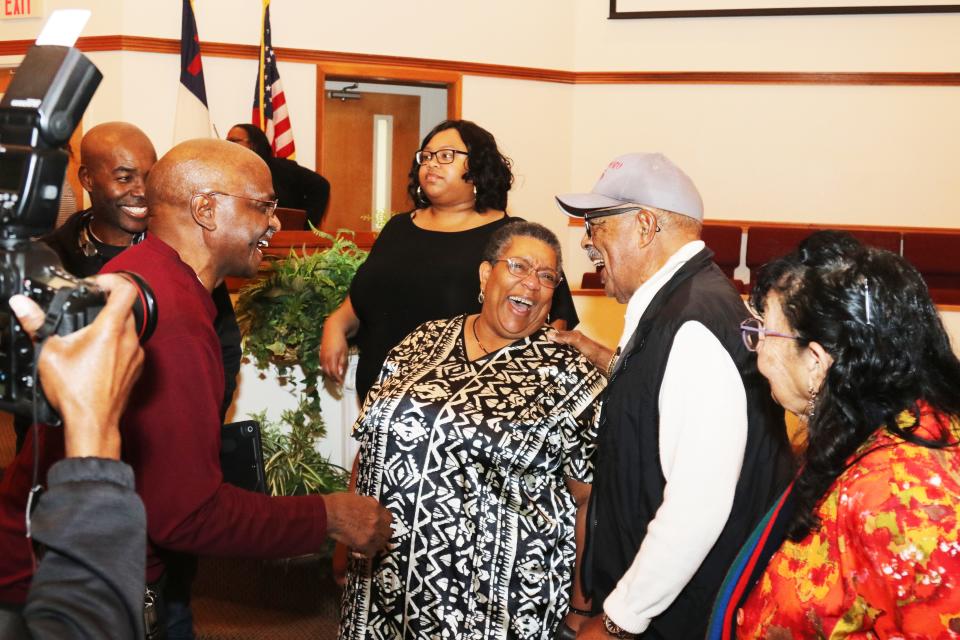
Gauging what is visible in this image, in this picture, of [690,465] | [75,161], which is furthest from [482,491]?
[75,161]

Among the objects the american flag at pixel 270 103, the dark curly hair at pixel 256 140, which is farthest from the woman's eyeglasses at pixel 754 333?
the american flag at pixel 270 103

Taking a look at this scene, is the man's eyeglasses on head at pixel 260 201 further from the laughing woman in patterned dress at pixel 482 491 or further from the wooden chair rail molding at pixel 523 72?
the wooden chair rail molding at pixel 523 72

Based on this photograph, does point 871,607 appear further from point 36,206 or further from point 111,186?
point 111,186

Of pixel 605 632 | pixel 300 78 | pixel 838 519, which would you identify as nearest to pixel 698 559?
pixel 605 632

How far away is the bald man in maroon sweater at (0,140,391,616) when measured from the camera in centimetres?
183

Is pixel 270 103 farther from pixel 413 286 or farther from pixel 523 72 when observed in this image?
pixel 413 286

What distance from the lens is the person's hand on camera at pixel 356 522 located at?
2.13 m

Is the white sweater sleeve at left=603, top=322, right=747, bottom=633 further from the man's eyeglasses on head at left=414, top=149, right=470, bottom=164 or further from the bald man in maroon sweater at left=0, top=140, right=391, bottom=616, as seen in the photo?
the man's eyeglasses on head at left=414, top=149, right=470, bottom=164

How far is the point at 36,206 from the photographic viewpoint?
1.19 meters

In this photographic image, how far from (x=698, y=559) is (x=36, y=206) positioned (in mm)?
1417

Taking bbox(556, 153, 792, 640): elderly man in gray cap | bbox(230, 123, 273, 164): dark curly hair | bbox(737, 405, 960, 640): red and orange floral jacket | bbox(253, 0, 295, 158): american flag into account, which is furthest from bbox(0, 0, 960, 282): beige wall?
bbox(737, 405, 960, 640): red and orange floral jacket

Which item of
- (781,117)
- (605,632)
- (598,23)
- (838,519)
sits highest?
(598,23)

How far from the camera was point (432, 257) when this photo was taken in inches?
131

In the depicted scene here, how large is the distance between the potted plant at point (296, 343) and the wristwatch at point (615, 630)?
6.24ft
